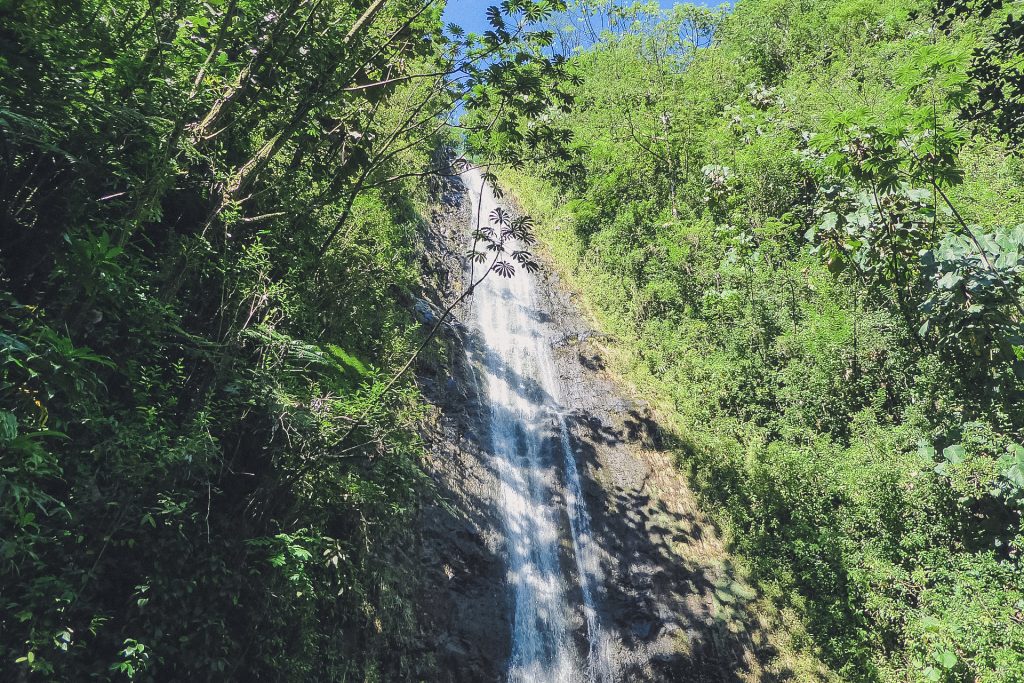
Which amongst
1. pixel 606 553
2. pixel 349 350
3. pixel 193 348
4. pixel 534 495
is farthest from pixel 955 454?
pixel 193 348

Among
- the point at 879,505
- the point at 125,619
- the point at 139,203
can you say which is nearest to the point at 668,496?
the point at 879,505

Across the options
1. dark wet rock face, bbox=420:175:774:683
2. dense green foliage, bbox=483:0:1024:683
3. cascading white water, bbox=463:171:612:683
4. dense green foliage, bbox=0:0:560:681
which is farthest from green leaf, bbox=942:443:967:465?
dense green foliage, bbox=0:0:560:681

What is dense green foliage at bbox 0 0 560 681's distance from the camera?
9.89ft

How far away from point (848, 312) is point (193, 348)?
850 centimetres

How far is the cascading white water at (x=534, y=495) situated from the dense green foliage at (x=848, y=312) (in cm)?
188

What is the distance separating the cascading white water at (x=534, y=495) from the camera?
7109mm

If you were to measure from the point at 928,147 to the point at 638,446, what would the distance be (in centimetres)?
588

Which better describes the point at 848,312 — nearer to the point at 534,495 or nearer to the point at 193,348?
the point at 534,495

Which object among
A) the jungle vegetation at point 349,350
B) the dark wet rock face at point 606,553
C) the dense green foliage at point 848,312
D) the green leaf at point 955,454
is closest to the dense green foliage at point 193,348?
the jungle vegetation at point 349,350

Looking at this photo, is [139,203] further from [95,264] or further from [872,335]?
[872,335]

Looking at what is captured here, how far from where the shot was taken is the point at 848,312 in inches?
332

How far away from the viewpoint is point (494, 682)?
6582mm

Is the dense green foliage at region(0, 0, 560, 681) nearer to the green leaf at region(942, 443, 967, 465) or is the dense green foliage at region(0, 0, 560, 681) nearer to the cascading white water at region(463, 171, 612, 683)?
the cascading white water at region(463, 171, 612, 683)

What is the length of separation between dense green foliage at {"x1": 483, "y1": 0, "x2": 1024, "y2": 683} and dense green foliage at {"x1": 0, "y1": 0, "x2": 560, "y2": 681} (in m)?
1.95
